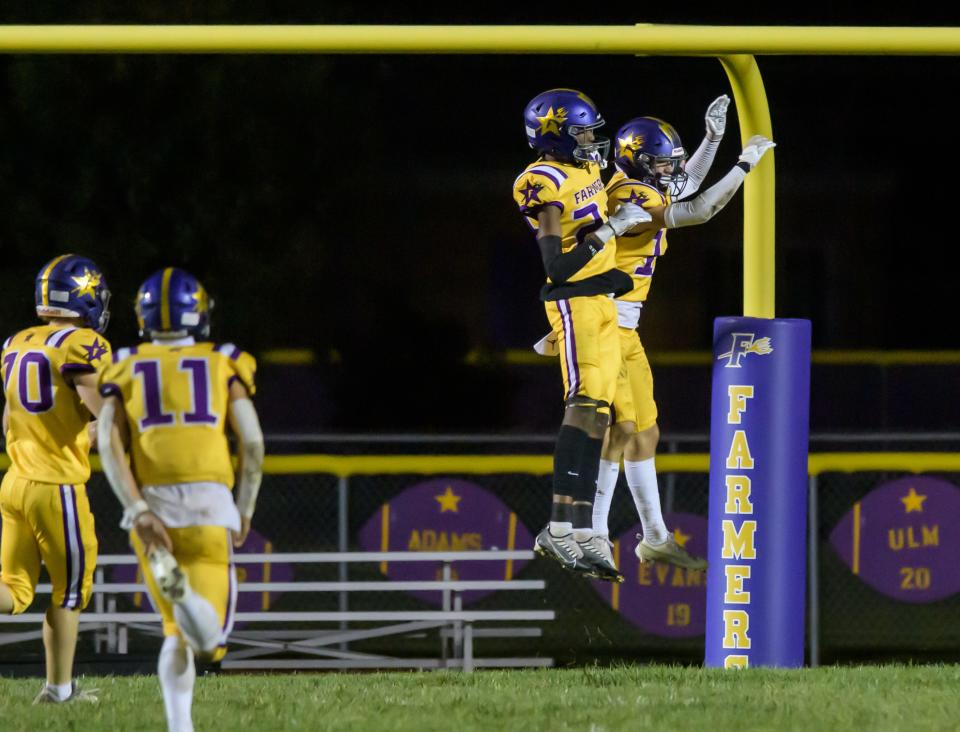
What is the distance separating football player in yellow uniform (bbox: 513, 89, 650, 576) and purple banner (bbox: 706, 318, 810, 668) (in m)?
0.93

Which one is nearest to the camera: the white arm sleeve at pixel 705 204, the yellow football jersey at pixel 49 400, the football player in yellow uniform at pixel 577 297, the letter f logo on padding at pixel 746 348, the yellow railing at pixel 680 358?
the football player in yellow uniform at pixel 577 297

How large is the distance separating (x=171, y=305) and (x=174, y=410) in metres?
0.34

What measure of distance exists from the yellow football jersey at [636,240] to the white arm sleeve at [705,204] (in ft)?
0.20

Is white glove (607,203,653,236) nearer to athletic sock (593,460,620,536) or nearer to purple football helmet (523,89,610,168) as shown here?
purple football helmet (523,89,610,168)

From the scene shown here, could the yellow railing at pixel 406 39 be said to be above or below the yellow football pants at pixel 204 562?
above

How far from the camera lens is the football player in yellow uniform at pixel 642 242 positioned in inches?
247

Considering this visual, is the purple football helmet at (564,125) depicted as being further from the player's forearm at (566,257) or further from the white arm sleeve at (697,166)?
the white arm sleeve at (697,166)

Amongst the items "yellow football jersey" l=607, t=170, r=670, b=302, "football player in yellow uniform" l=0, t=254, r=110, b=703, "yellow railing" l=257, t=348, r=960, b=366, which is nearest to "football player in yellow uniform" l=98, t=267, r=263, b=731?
"football player in yellow uniform" l=0, t=254, r=110, b=703

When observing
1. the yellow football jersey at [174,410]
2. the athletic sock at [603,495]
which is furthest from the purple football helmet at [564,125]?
the yellow football jersey at [174,410]

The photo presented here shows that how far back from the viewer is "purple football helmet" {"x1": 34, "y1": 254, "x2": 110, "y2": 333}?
21.7 feet

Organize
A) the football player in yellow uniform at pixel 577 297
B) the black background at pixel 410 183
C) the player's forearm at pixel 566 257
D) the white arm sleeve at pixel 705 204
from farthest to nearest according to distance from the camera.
→ the black background at pixel 410 183
the white arm sleeve at pixel 705 204
the football player in yellow uniform at pixel 577 297
the player's forearm at pixel 566 257

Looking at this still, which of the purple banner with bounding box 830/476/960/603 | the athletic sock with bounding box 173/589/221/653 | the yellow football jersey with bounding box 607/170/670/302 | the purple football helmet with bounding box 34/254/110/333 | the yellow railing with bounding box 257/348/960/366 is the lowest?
the purple banner with bounding box 830/476/960/603

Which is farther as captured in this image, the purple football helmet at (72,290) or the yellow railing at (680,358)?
the yellow railing at (680,358)

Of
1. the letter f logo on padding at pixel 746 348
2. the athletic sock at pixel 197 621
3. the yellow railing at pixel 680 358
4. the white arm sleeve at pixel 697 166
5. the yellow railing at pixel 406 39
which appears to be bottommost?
the athletic sock at pixel 197 621
